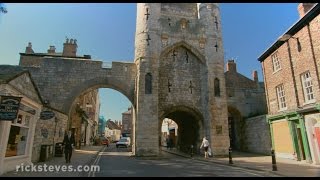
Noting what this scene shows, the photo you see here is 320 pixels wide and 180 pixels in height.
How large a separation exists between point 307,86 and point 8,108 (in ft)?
44.7

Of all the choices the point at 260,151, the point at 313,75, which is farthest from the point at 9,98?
the point at 260,151

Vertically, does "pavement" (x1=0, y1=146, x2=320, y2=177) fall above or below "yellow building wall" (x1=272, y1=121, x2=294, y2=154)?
below

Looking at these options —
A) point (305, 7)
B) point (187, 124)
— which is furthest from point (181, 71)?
point (305, 7)

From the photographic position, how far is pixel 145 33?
66.9ft

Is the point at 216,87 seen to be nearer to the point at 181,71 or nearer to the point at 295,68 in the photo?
the point at 181,71

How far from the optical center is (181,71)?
69.0 ft

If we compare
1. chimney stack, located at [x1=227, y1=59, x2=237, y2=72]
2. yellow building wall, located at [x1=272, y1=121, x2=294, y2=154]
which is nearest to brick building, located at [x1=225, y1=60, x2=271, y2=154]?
chimney stack, located at [x1=227, y1=59, x2=237, y2=72]

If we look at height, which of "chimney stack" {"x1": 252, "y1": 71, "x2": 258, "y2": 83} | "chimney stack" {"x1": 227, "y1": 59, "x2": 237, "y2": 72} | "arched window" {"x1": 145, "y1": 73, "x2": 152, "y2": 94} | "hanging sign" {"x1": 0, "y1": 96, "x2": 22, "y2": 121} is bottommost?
"hanging sign" {"x1": 0, "y1": 96, "x2": 22, "y2": 121}

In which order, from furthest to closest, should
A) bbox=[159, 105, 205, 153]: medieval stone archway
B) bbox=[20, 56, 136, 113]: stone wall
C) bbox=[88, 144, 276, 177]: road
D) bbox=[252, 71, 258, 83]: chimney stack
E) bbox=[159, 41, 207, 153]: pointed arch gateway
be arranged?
bbox=[252, 71, 258, 83]: chimney stack, bbox=[159, 105, 205, 153]: medieval stone archway, bbox=[159, 41, 207, 153]: pointed arch gateway, bbox=[20, 56, 136, 113]: stone wall, bbox=[88, 144, 276, 177]: road

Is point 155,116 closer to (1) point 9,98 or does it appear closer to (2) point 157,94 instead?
(2) point 157,94

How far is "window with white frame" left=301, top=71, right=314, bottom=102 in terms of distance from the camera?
43.5ft

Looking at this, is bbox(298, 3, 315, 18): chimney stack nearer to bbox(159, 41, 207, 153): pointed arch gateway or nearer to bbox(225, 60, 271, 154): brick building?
bbox(159, 41, 207, 153): pointed arch gateway

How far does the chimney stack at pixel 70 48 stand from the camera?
27969mm

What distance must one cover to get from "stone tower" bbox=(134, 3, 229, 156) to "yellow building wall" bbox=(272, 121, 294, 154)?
4.04 metres
